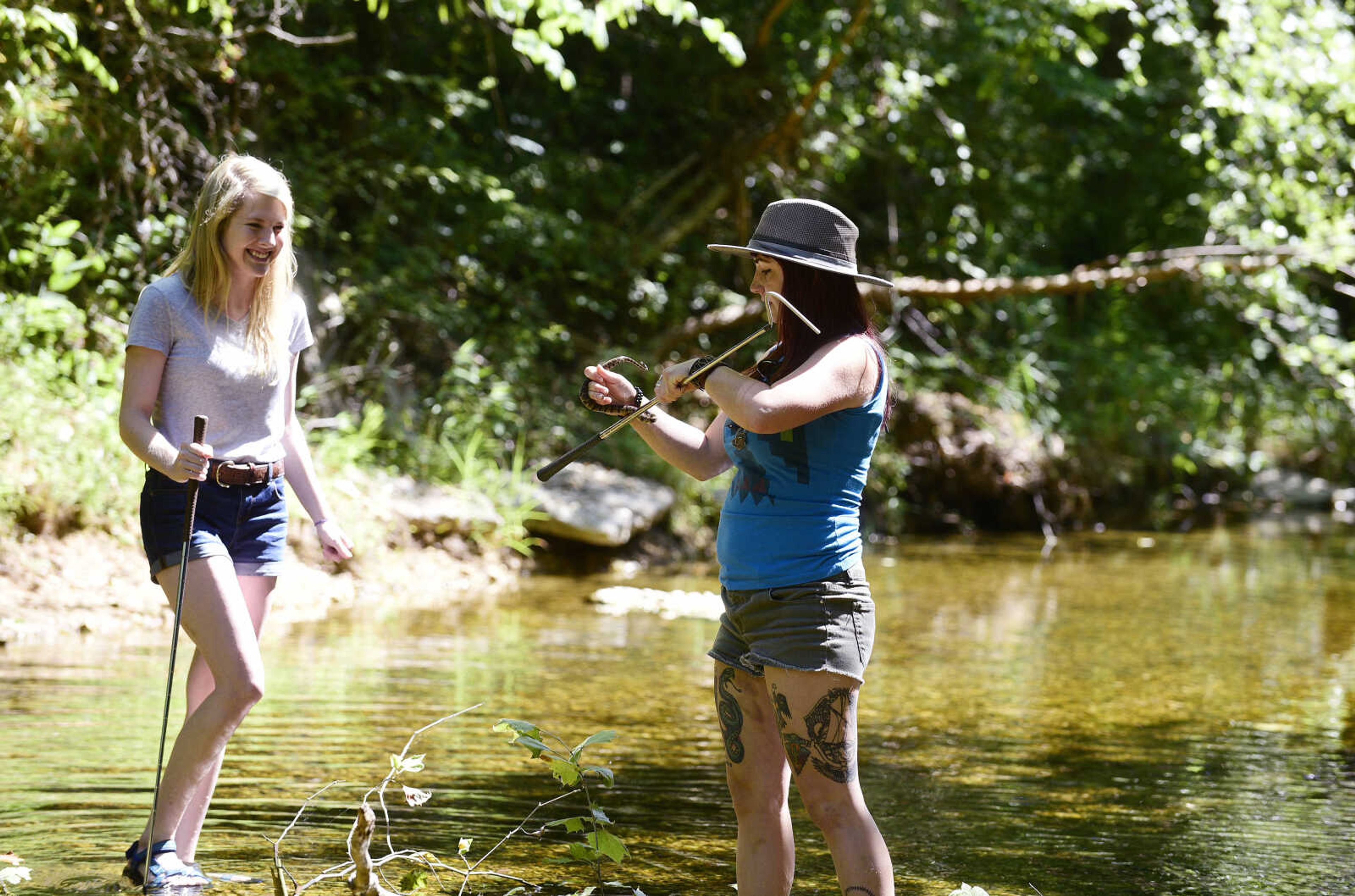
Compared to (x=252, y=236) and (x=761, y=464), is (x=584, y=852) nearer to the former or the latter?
(x=761, y=464)

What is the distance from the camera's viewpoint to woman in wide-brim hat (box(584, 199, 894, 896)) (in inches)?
107

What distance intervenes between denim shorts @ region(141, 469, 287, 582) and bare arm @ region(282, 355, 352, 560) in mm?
71

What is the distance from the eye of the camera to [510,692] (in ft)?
19.2

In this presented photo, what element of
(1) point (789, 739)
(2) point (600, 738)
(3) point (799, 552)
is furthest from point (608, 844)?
→ (3) point (799, 552)

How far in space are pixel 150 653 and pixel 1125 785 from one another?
14.0 feet

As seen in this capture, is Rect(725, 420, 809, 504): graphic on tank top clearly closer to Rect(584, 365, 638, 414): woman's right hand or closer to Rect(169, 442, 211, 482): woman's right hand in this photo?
Rect(584, 365, 638, 414): woman's right hand

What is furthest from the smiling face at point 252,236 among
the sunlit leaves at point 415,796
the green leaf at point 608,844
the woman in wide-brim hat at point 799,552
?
the green leaf at point 608,844

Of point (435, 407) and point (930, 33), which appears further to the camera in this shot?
point (930, 33)

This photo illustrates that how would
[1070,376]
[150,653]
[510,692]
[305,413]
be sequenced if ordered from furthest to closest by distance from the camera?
1. [1070,376]
2. [305,413]
3. [150,653]
4. [510,692]

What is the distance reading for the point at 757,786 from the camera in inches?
114

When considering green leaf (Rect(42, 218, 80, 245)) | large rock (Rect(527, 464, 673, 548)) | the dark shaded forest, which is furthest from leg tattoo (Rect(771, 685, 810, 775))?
large rock (Rect(527, 464, 673, 548))

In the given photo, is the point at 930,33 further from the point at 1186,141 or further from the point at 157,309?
the point at 157,309

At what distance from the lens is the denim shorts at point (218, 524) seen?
3.16 metres

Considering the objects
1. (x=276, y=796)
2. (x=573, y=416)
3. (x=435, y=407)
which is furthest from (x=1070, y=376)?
(x=276, y=796)
